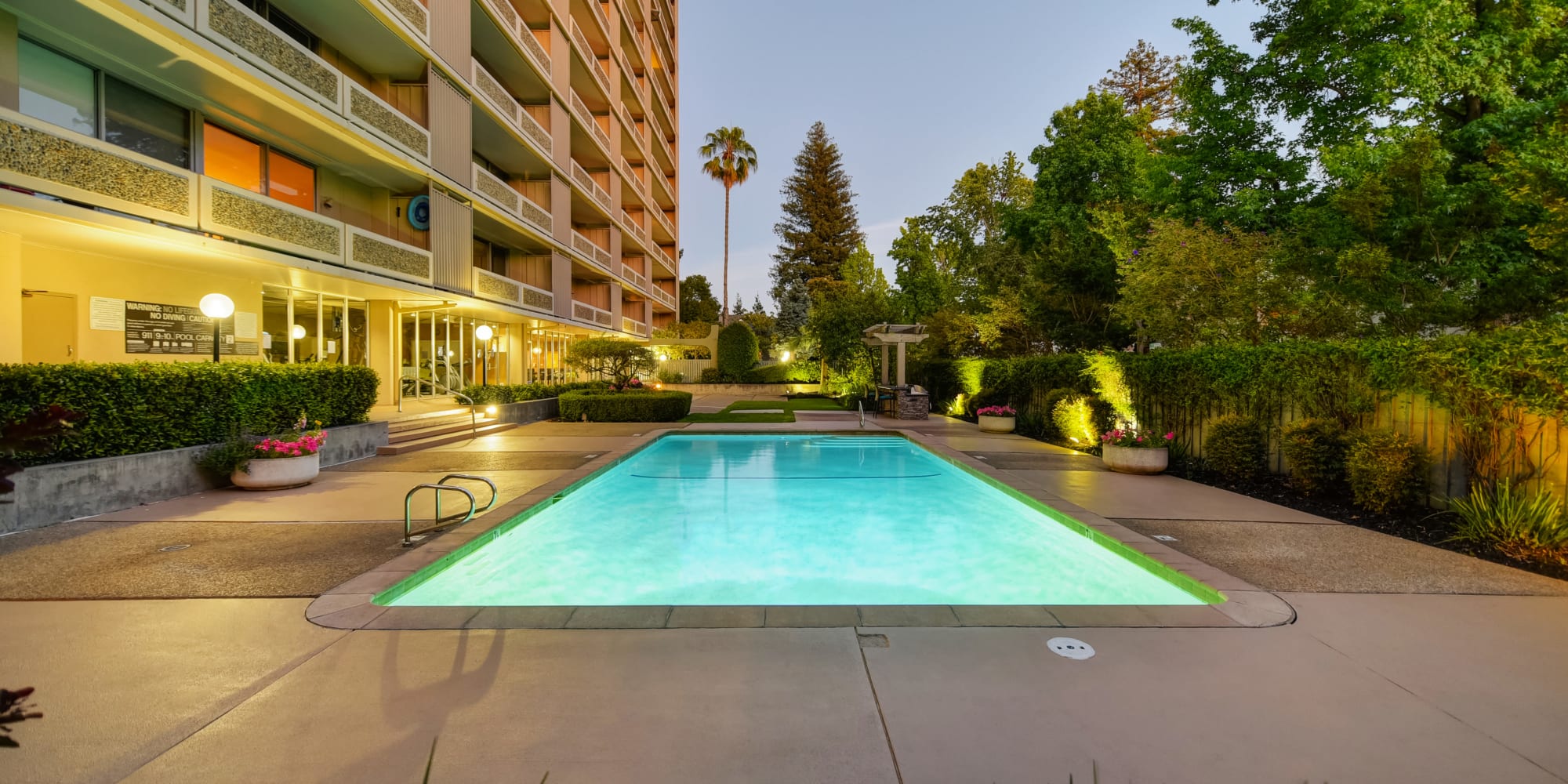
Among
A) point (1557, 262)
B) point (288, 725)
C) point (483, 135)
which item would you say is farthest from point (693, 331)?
point (288, 725)

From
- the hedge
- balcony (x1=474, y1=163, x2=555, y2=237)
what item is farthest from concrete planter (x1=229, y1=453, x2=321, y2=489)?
balcony (x1=474, y1=163, x2=555, y2=237)

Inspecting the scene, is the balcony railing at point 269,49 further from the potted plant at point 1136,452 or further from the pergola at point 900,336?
the potted plant at point 1136,452

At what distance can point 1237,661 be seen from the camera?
10.3 feet

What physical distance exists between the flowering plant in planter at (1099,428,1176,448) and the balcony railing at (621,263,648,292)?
76.1 feet

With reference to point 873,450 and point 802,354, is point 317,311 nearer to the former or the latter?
point 873,450

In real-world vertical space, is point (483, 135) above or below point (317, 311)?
above

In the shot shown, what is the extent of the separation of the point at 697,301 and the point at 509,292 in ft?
147


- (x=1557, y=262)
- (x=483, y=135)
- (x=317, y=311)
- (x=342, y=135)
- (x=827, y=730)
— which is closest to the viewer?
(x=827, y=730)

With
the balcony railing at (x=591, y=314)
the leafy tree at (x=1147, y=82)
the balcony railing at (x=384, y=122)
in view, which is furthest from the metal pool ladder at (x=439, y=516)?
the leafy tree at (x=1147, y=82)

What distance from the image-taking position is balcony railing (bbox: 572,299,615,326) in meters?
22.9

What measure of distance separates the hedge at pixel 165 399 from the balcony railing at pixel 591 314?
13365 millimetres

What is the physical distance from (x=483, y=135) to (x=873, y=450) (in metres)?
14.4

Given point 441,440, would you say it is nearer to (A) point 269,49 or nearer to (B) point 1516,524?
(A) point 269,49

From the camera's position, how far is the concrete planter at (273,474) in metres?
7.35
